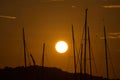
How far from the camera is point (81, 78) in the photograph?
58.8 metres

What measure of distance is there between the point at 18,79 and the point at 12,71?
9.83m

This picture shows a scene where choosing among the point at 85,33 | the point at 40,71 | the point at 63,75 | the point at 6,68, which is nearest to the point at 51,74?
the point at 63,75

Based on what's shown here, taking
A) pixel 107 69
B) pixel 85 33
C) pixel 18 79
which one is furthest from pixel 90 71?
pixel 18 79

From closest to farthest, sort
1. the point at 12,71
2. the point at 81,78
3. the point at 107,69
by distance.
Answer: the point at 81,78 < the point at 107,69 < the point at 12,71

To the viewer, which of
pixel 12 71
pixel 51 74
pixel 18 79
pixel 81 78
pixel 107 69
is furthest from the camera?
pixel 51 74

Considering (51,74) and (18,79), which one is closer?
(18,79)

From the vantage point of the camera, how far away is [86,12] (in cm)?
5994

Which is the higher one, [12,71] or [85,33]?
[85,33]

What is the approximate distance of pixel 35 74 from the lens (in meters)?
62.6

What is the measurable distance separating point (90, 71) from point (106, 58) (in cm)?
231

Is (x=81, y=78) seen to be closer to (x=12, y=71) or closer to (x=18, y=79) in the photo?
(x=18, y=79)

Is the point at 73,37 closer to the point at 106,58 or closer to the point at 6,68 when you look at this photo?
the point at 106,58

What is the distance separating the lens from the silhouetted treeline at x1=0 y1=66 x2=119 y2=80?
62.9 metres

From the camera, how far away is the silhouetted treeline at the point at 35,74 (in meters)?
62.9
